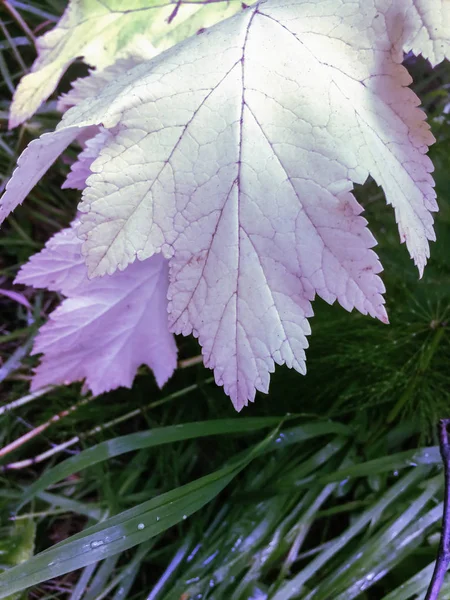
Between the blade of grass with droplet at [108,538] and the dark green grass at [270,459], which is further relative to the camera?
the dark green grass at [270,459]

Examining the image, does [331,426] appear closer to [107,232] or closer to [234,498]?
[234,498]

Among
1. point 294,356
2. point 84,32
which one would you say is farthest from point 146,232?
point 84,32

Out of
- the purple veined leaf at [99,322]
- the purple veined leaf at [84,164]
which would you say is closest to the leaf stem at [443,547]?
the purple veined leaf at [99,322]

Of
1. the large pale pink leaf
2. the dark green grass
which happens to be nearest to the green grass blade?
the dark green grass

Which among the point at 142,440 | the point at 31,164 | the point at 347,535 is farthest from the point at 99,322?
the point at 347,535

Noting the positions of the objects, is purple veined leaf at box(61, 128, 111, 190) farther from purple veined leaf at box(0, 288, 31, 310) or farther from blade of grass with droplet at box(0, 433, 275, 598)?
blade of grass with droplet at box(0, 433, 275, 598)

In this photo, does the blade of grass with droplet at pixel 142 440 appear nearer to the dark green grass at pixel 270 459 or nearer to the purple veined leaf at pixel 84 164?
the dark green grass at pixel 270 459

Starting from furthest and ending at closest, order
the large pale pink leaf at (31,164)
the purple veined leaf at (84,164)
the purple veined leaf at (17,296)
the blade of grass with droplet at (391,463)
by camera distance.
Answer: the purple veined leaf at (17,296)
the blade of grass with droplet at (391,463)
the purple veined leaf at (84,164)
the large pale pink leaf at (31,164)
